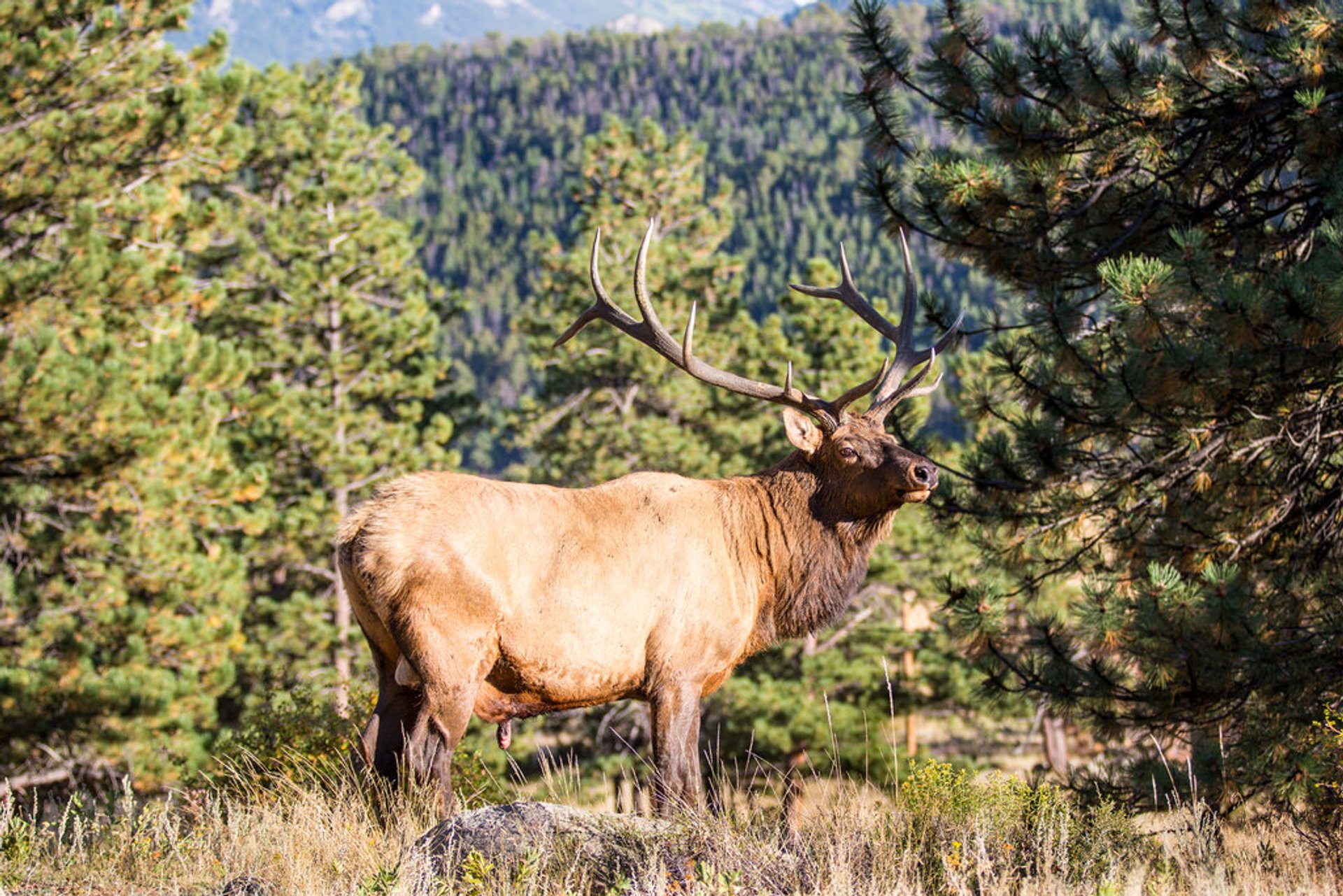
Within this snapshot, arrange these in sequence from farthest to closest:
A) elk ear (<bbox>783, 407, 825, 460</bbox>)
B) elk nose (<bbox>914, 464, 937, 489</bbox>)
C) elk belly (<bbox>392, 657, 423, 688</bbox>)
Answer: elk ear (<bbox>783, 407, 825, 460</bbox>), elk nose (<bbox>914, 464, 937, 489</bbox>), elk belly (<bbox>392, 657, 423, 688</bbox>)

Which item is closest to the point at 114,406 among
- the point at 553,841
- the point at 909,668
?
the point at 553,841

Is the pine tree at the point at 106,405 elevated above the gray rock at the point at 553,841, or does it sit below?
above

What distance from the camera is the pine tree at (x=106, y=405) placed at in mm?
14508

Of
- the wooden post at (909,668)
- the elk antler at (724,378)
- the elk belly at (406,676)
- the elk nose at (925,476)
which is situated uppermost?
the elk antler at (724,378)

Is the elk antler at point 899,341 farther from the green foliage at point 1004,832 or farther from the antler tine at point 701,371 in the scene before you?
the green foliage at point 1004,832

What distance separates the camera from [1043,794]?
5746mm

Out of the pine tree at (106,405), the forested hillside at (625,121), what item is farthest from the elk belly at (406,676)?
the forested hillside at (625,121)

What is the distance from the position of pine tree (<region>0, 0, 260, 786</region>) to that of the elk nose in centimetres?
1033

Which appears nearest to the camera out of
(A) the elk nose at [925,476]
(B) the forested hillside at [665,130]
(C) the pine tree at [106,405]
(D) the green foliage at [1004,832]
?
(D) the green foliage at [1004,832]

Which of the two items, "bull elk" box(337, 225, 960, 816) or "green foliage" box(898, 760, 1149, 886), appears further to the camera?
"bull elk" box(337, 225, 960, 816)

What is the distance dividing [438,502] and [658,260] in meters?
19.0

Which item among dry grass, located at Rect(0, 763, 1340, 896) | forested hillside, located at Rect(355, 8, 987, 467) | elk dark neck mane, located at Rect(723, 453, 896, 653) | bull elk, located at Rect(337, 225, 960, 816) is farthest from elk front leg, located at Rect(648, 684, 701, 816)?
forested hillside, located at Rect(355, 8, 987, 467)

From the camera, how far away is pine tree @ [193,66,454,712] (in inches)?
810

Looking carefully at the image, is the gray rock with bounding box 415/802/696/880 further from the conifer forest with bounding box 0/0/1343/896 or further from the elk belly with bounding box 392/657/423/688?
the elk belly with bounding box 392/657/423/688
